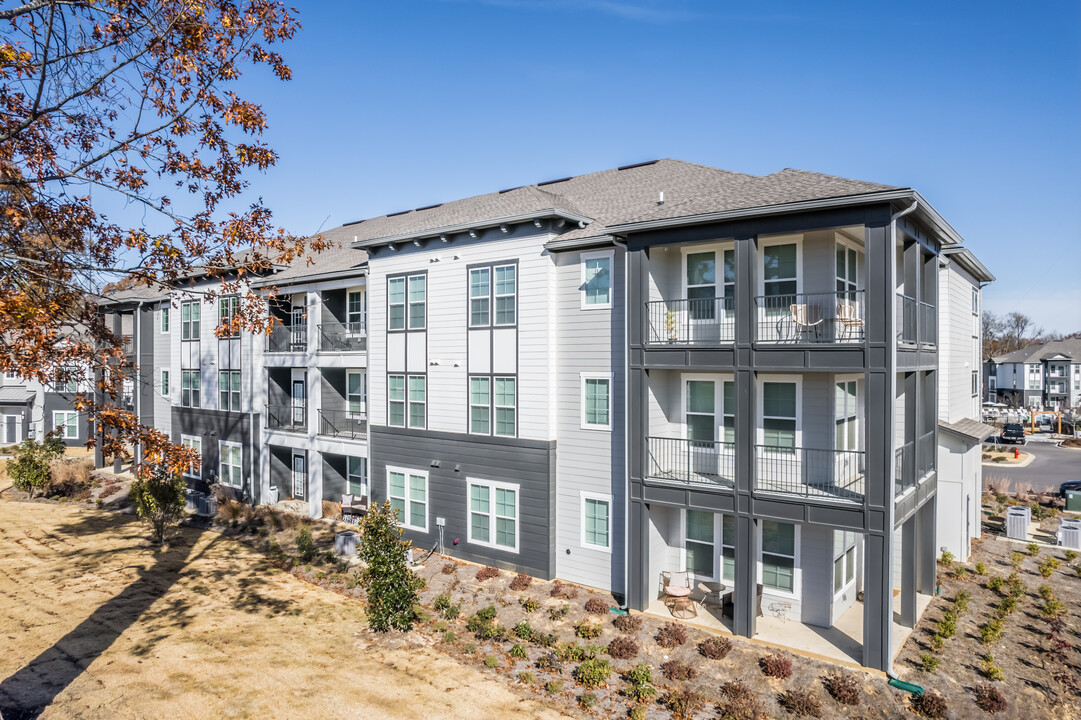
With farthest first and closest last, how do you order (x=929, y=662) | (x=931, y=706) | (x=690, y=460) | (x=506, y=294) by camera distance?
(x=506, y=294) < (x=690, y=460) < (x=929, y=662) < (x=931, y=706)

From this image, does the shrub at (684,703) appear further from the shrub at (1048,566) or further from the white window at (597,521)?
the shrub at (1048,566)

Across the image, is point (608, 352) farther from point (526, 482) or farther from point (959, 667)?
point (959, 667)

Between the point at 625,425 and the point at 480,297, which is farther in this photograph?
the point at 480,297

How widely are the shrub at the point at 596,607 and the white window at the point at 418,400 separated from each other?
833 centimetres

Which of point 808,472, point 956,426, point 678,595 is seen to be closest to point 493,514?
point 678,595

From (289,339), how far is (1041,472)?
139 ft

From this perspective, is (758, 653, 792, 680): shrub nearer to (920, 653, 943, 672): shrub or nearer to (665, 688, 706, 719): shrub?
(665, 688, 706, 719): shrub

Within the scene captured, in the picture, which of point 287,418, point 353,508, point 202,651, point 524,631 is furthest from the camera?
point 287,418

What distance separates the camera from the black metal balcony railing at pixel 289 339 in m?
26.4

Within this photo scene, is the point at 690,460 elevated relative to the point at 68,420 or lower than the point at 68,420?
elevated

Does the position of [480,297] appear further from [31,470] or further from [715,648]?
[31,470]

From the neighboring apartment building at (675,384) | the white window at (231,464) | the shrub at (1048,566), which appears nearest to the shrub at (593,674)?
the neighboring apartment building at (675,384)

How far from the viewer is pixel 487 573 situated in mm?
18188

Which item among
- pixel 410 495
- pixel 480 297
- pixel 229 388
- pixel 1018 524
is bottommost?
pixel 1018 524
